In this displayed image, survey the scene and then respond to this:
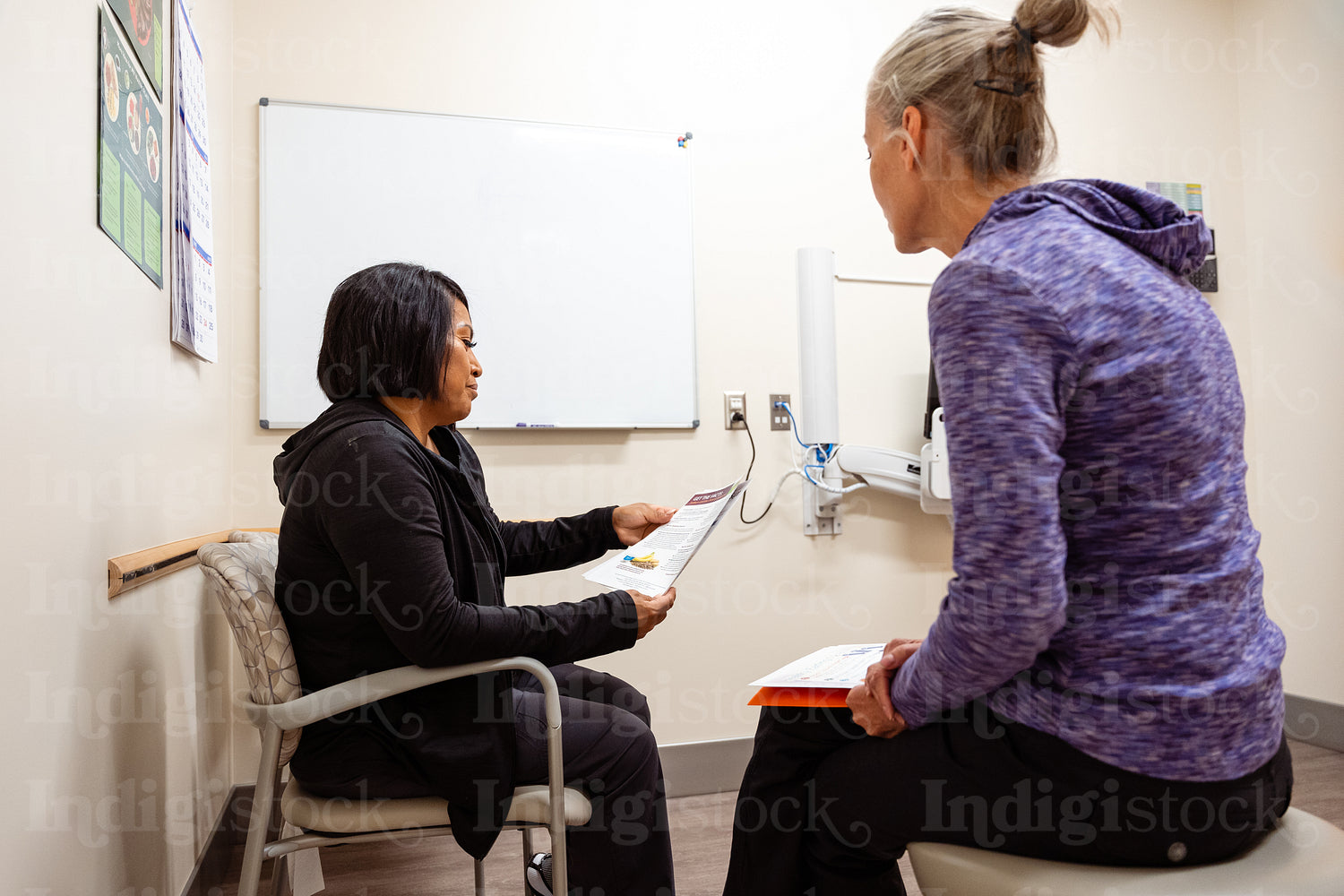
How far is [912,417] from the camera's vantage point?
2842 millimetres

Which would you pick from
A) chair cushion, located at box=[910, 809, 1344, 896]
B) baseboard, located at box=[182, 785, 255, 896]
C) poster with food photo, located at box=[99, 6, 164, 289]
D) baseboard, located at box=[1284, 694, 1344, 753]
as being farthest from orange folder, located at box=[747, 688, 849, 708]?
baseboard, located at box=[1284, 694, 1344, 753]

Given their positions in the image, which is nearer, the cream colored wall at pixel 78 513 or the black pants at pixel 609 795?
the cream colored wall at pixel 78 513

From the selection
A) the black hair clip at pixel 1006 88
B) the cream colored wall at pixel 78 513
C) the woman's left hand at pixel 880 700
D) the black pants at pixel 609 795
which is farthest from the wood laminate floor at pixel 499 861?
the black hair clip at pixel 1006 88

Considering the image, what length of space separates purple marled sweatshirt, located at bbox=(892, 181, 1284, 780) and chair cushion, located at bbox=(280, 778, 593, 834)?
0.67 metres

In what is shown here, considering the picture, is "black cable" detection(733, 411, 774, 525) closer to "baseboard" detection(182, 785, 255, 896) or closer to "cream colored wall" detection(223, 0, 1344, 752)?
"cream colored wall" detection(223, 0, 1344, 752)

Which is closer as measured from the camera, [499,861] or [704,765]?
[499,861]

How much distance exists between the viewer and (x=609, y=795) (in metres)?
1.30

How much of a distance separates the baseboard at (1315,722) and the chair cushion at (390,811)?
2.75 m

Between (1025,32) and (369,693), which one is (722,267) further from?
(369,693)

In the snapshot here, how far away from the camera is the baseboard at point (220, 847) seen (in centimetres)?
→ 169

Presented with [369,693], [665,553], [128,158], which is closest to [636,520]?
[665,553]

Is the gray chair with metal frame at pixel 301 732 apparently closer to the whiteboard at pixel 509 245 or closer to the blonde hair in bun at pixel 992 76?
the blonde hair in bun at pixel 992 76

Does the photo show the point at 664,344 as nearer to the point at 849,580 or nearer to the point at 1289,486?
the point at 849,580

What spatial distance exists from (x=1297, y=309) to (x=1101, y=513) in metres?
2.95
